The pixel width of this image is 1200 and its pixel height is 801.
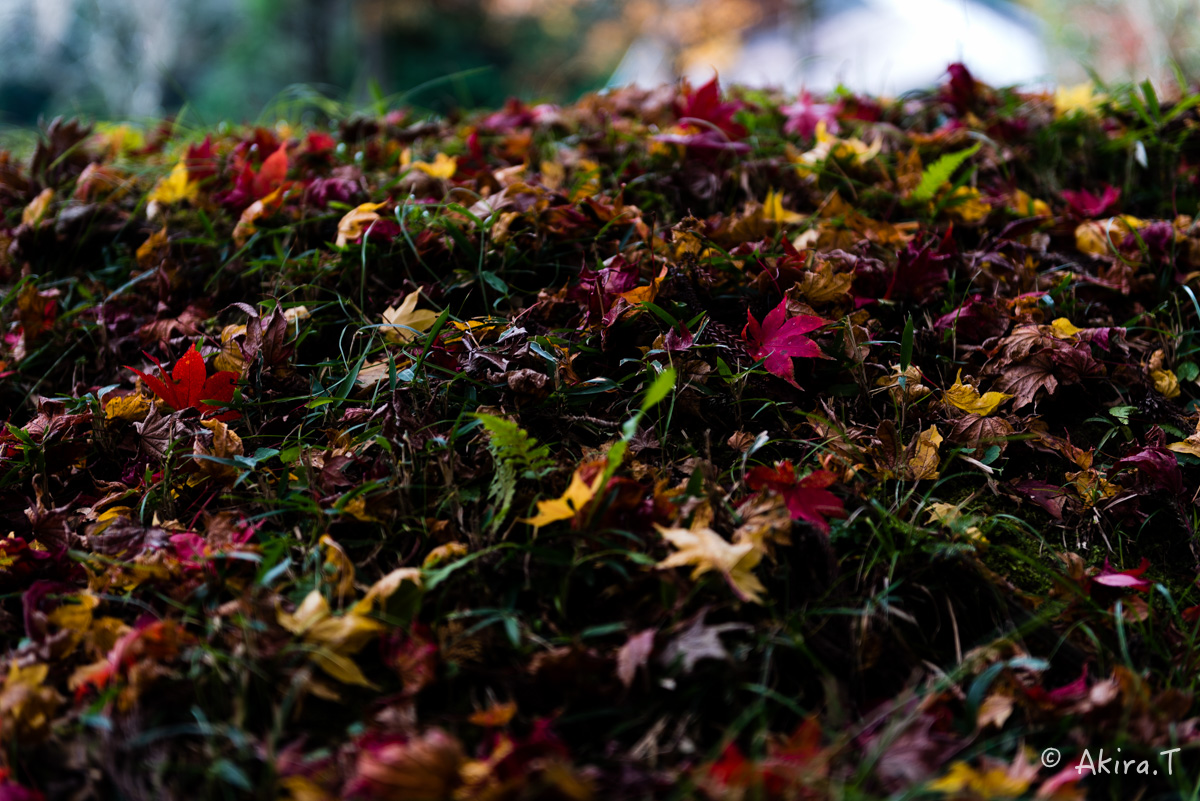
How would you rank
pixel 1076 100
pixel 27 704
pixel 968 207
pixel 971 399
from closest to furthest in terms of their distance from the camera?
pixel 27 704
pixel 971 399
pixel 968 207
pixel 1076 100

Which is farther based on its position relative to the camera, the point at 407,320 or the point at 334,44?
the point at 334,44

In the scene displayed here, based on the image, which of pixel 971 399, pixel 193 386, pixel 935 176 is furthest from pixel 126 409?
pixel 935 176

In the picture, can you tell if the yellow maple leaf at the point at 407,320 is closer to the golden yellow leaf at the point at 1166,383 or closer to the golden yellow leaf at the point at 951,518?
the golden yellow leaf at the point at 951,518

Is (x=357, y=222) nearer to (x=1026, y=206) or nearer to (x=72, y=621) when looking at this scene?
(x=72, y=621)

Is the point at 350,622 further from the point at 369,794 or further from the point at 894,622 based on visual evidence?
the point at 894,622

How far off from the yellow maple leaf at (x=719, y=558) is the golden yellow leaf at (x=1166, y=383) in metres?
1.03

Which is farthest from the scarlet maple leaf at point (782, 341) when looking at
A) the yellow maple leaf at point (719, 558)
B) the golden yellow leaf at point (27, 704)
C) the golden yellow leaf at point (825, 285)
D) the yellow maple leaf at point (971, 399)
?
the golden yellow leaf at point (27, 704)

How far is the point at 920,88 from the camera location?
2.78 meters

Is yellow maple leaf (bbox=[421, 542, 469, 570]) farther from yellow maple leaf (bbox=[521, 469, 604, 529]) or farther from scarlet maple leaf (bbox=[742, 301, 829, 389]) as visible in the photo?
scarlet maple leaf (bbox=[742, 301, 829, 389])

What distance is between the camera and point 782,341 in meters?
1.43

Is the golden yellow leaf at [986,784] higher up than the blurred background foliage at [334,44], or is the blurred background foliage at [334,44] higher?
the blurred background foliage at [334,44]

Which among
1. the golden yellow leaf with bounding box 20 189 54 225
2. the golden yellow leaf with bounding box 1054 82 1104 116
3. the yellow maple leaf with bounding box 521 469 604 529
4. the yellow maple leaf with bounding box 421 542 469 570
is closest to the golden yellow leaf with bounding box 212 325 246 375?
the yellow maple leaf with bounding box 421 542 469 570

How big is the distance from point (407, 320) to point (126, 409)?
547 millimetres

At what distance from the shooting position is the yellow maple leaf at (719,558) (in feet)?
3.61
